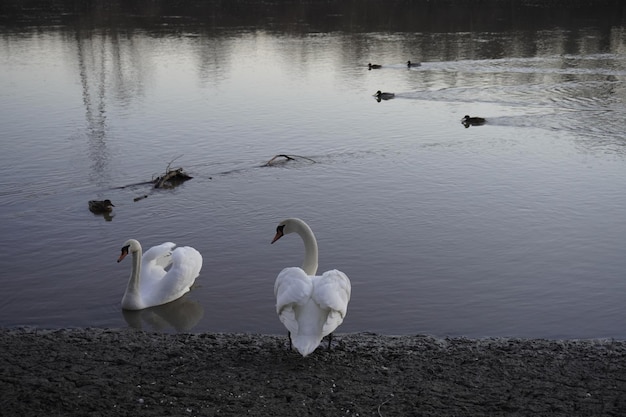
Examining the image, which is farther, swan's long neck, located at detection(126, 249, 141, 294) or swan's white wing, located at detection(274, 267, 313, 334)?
swan's long neck, located at detection(126, 249, 141, 294)

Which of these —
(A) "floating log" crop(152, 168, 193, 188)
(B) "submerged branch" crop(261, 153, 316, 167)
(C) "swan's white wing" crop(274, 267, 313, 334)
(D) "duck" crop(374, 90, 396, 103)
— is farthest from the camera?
(D) "duck" crop(374, 90, 396, 103)

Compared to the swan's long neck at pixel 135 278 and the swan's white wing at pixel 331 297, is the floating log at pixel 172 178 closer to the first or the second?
the swan's long neck at pixel 135 278

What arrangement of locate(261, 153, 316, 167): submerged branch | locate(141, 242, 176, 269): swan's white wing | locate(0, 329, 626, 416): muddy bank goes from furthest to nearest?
locate(261, 153, 316, 167): submerged branch < locate(141, 242, 176, 269): swan's white wing < locate(0, 329, 626, 416): muddy bank

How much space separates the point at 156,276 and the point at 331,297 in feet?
10.9

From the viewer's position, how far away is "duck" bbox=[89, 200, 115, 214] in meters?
12.2

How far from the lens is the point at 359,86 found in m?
25.3

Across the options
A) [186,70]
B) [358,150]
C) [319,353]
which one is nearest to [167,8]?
[186,70]

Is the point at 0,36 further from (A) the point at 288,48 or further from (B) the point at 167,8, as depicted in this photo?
(B) the point at 167,8

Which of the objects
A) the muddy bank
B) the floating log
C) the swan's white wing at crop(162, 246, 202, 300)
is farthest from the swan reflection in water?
the floating log

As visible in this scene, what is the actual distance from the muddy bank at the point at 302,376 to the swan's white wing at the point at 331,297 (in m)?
0.38

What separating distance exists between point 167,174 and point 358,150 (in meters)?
4.44

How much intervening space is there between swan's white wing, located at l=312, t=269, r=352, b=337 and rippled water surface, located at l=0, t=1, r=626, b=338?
145cm

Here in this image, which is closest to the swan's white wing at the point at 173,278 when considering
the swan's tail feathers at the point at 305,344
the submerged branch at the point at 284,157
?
the swan's tail feathers at the point at 305,344

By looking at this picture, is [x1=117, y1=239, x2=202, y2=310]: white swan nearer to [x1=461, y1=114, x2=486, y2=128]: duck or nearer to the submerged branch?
the submerged branch
